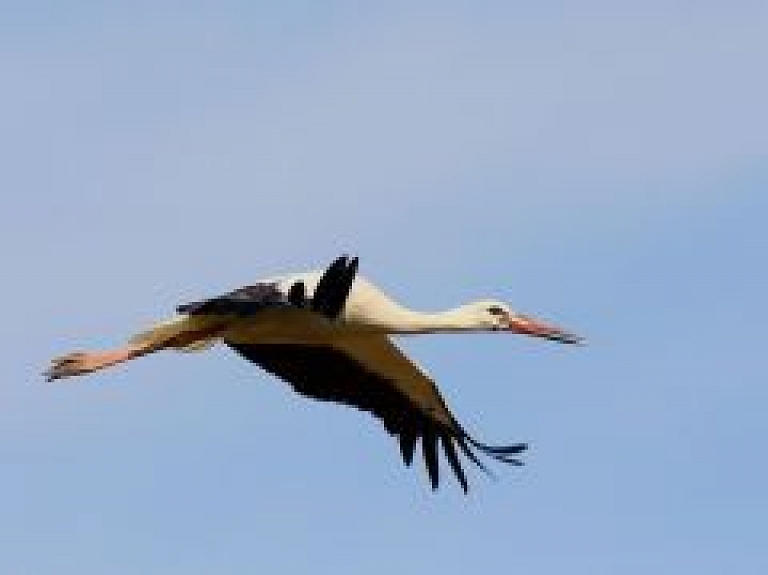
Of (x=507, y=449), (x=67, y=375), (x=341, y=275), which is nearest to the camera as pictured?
(x=341, y=275)

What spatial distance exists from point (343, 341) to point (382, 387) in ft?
2.78

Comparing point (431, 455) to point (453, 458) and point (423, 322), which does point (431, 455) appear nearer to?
point (453, 458)

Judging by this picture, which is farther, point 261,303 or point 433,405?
point 433,405

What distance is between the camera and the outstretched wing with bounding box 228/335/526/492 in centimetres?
1961

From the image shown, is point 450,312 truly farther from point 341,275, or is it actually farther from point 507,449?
point 341,275

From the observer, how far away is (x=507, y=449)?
19453mm

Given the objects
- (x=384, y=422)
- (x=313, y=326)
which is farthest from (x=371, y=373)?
(x=313, y=326)

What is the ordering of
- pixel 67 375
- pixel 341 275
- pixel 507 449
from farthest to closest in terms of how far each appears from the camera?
pixel 507 449 < pixel 67 375 < pixel 341 275

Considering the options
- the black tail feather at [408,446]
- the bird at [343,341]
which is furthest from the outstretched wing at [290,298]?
the black tail feather at [408,446]

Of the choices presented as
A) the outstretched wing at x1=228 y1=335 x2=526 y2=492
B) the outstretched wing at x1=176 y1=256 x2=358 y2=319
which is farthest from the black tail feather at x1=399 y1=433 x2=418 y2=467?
the outstretched wing at x1=176 y1=256 x2=358 y2=319

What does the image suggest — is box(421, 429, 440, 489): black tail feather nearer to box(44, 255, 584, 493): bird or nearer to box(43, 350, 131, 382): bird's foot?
box(44, 255, 584, 493): bird

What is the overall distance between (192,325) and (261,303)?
92cm

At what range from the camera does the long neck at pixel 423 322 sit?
60.5ft

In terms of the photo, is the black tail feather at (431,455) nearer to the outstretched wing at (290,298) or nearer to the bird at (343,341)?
the bird at (343,341)
